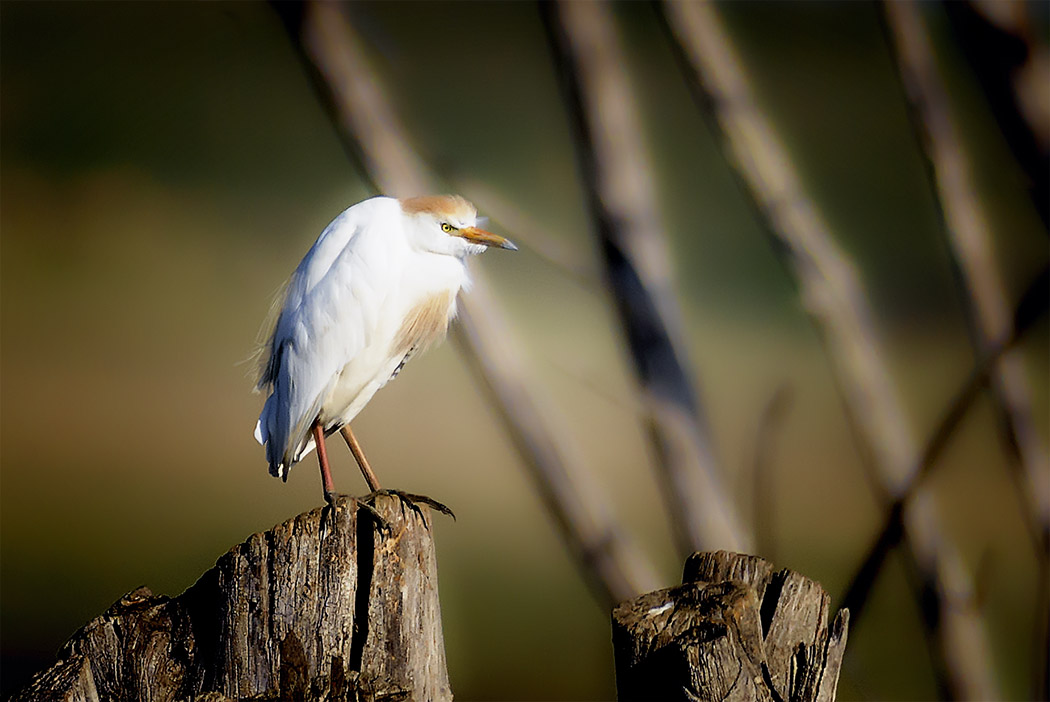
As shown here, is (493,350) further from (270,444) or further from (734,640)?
(734,640)

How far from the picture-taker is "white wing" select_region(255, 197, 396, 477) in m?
1.38

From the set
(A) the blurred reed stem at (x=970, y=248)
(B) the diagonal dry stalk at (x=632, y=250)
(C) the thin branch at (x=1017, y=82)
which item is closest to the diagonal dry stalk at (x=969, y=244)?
(A) the blurred reed stem at (x=970, y=248)

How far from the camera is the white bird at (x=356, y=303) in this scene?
4.54ft

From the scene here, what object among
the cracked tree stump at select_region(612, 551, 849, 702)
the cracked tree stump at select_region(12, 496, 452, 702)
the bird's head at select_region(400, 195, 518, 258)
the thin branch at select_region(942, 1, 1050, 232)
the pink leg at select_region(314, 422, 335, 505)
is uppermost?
the bird's head at select_region(400, 195, 518, 258)

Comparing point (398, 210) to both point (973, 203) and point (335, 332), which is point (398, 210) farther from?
point (973, 203)

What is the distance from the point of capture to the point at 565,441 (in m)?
1.61

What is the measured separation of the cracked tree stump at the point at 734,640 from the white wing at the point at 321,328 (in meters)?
0.71

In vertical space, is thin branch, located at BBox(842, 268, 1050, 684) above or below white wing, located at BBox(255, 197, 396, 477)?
below

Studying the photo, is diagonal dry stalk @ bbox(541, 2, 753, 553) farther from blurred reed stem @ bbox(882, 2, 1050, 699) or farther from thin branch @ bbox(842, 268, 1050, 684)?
A: blurred reed stem @ bbox(882, 2, 1050, 699)

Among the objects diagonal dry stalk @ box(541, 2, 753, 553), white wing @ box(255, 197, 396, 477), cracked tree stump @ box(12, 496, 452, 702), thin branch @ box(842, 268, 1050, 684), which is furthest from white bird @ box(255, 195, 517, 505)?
thin branch @ box(842, 268, 1050, 684)

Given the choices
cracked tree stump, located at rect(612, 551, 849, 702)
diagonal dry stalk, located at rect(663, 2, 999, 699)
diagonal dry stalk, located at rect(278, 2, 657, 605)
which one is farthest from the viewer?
diagonal dry stalk, located at rect(663, 2, 999, 699)

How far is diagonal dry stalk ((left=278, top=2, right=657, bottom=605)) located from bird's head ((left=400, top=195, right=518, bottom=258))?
0.14 m

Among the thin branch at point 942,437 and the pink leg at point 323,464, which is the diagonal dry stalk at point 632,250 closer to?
the thin branch at point 942,437

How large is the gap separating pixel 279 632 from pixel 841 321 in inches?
49.0
